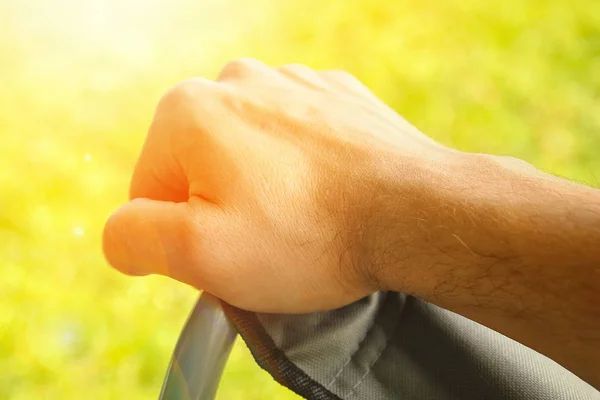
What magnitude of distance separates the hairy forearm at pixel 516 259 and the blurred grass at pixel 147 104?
655 mm

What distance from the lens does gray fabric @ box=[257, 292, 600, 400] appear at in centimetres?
56

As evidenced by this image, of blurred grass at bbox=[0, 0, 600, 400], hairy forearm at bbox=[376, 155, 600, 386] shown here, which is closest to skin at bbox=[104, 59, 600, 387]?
hairy forearm at bbox=[376, 155, 600, 386]

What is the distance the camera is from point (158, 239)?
1.93 feet

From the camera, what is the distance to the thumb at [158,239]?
1.86 feet

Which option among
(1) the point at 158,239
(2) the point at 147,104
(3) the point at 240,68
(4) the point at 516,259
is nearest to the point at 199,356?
(1) the point at 158,239

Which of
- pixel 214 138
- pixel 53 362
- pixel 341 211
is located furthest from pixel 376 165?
pixel 53 362

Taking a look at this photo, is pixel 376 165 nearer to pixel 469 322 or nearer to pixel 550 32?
pixel 469 322

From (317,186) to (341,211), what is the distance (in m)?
0.04

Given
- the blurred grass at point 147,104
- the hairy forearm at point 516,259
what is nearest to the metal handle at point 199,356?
the hairy forearm at point 516,259

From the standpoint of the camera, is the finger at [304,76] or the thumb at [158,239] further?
the finger at [304,76]

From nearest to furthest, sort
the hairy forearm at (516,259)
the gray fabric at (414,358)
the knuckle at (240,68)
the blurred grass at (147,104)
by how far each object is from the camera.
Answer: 1. the hairy forearm at (516,259)
2. the gray fabric at (414,358)
3. the knuckle at (240,68)
4. the blurred grass at (147,104)

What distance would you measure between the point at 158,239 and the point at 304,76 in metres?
0.34

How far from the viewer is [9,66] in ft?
4.57

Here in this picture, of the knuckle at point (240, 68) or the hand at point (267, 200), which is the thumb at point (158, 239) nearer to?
the hand at point (267, 200)
